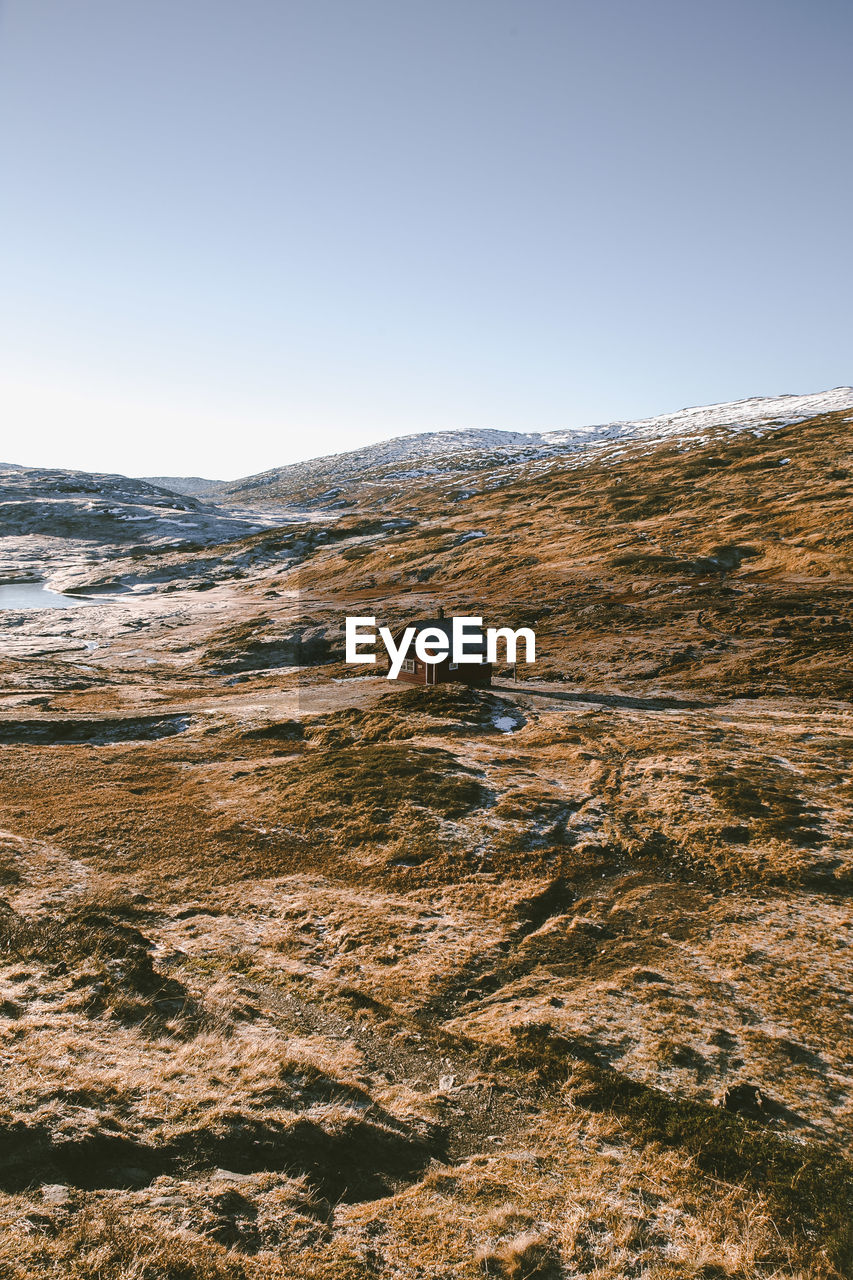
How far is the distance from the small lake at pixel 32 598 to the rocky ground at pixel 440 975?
221 ft

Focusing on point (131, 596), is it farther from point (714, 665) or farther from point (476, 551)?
point (714, 665)

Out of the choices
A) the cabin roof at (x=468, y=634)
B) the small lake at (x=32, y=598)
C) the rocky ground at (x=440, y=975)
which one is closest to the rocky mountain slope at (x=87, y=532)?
the small lake at (x=32, y=598)

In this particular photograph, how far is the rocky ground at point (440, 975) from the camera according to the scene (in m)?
9.77

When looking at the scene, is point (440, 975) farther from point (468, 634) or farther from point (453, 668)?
point (468, 634)

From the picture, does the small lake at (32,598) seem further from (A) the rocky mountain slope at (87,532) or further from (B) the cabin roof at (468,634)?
(B) the cabin roof at (468,634)

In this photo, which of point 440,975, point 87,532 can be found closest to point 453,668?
point 440,975

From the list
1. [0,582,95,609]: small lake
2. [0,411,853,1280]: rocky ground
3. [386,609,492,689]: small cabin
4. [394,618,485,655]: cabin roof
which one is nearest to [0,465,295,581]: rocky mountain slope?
[0,582,95,609]: small lake

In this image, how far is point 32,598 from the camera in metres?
116

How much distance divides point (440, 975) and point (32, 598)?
124 metres

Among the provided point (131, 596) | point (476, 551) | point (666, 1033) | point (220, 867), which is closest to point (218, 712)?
point (220, 867)

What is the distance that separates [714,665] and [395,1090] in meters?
40.8

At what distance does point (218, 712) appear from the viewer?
145 feet

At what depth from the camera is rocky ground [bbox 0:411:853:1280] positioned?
9766 mm

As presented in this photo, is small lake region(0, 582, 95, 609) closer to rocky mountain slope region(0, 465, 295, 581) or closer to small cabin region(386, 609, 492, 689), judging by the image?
rocky mountain slope region(0, 465, 295, 581)
